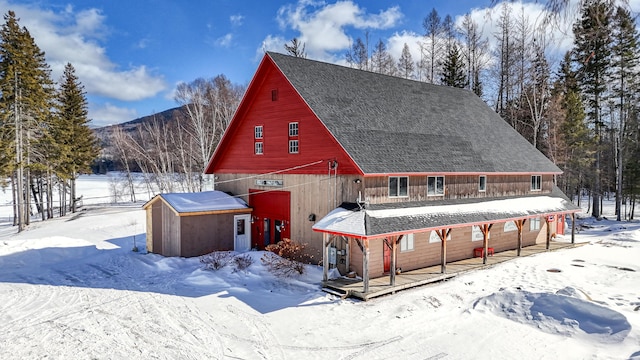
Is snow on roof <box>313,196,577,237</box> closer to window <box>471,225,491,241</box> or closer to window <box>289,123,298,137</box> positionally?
window <box>471,225,491,241</box>

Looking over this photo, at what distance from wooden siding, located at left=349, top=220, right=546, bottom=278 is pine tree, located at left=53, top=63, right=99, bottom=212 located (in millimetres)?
29672

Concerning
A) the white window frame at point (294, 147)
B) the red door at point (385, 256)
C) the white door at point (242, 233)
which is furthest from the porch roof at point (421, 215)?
the white door at point (242, 233)

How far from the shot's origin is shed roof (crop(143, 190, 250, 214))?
60.0ft

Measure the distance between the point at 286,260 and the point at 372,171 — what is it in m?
5.02

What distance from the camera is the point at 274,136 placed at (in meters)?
18.7

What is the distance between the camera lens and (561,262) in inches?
716

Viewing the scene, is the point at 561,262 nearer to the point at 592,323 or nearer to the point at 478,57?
the point at 592,323

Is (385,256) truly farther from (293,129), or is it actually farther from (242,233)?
(242,233)

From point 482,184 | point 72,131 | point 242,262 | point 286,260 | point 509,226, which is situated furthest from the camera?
point 72,131

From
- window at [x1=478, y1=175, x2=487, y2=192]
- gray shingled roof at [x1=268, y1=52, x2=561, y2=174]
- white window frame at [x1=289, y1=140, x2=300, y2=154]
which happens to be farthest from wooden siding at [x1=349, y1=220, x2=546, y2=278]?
white window frame at [x1=289, y1=140, x2=300, y2=154]

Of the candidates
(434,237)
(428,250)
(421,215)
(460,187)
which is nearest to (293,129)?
(421,215)

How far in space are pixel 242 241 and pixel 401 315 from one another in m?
10.7

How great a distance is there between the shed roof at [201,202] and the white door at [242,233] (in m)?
0.61

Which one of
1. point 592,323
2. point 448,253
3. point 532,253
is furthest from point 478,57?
point 592,323
